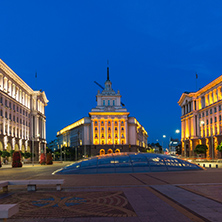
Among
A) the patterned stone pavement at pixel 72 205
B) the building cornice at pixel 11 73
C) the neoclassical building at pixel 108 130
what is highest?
the building cornice at pixel 11 73

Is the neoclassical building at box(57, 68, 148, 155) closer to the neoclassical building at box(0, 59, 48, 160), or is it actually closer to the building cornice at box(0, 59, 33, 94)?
the neoclassical building at box(0, 59, 48, 160)

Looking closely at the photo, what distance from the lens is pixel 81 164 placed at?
113 feet

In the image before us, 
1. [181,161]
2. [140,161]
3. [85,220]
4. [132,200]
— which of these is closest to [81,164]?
[140,161]

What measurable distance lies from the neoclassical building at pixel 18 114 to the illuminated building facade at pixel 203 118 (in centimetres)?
5271

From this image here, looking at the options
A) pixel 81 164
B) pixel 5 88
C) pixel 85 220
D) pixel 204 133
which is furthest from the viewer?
pixel 204 133

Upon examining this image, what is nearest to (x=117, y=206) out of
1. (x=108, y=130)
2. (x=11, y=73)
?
(x=11, y=73)

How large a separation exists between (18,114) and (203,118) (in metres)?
62.0

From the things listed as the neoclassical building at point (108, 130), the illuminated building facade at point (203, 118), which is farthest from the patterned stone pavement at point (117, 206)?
the neoclassical building at point (108, 130)

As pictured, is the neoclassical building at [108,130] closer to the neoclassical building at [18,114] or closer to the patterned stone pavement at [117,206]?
the neoclassical building at [18,114]

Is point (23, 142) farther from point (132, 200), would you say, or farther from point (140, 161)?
point (132, 200)

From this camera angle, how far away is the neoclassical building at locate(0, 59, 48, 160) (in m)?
74.9

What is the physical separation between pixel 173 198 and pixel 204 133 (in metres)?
98.0

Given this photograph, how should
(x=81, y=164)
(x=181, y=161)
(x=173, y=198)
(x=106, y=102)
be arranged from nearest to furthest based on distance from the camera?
(x=173, y=198) < (x=81, y=164) < (x=181, y=161) < (x=106, y=102)

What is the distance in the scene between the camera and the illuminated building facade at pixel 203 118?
9244cm
